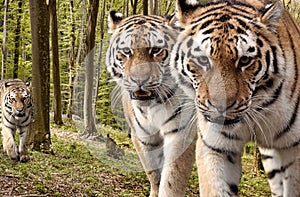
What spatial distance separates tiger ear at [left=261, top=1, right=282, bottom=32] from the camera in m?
3.33

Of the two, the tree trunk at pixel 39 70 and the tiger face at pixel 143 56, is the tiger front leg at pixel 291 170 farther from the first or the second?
the tree trunk at pixel 39 70

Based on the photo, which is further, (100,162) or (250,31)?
(100,162)

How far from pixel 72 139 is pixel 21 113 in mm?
5618

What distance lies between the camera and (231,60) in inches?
121

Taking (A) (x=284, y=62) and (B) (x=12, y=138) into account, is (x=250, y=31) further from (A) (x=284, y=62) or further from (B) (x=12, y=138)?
(B) (x=12, y=138)

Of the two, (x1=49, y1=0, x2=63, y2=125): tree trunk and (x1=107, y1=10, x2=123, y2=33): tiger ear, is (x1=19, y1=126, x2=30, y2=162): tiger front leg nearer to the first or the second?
(x1=107, y1=10, x2=123, y2=33): tiger ear

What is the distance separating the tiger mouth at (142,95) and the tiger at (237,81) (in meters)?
0.56

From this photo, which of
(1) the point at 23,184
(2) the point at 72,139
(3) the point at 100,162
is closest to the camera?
(1) the point at 23,184

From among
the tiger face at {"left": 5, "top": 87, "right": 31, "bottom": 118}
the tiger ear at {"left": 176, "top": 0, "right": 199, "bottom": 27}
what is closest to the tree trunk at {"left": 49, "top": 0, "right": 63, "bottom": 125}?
the tiger face at {"left": 5, "top": 87, "right": 31, "bottom": 118}

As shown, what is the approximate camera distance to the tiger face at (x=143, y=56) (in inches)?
164

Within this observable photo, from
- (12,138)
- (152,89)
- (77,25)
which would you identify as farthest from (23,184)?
(77,25)

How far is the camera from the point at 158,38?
14.4 feet

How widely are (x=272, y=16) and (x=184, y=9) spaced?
65cm

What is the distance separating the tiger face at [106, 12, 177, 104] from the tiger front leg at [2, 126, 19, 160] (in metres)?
6.32
